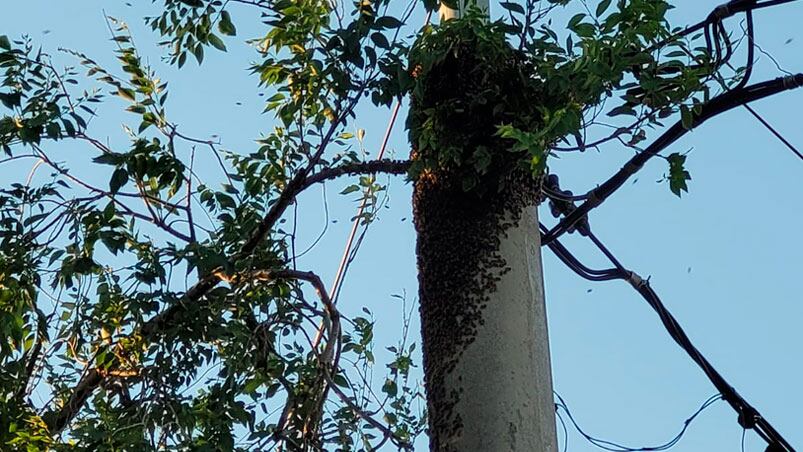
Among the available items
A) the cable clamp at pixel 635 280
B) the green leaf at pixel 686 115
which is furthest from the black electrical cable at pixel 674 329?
the green leaf at pixel 686 115

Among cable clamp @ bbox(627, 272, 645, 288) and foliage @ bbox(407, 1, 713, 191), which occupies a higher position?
cable clamp @ bbox(627, 272, 645, 288)

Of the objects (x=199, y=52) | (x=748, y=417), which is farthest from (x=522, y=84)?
(x=748, y=417)

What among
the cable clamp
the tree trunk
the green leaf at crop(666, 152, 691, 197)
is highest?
the cable clamp

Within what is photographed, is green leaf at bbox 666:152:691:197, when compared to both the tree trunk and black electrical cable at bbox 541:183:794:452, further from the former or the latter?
black electrical cable at bbox 541:183:794:452

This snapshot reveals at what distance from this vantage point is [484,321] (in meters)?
2.23

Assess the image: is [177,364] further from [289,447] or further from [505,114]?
[505,114]

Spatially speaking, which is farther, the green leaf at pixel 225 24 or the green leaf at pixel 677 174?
the green leaf at pixel 225 24

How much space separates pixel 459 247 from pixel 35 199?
137 cm

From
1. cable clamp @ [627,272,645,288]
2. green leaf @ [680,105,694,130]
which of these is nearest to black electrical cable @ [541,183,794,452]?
cable clamp @ [627,272,645,288]

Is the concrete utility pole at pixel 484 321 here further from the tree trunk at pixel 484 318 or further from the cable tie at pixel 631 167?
the cable tie at pixel 631 167

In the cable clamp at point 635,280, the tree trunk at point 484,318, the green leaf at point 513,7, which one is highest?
the cable clamp at point 635,280

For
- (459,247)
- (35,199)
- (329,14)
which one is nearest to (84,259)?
(35,199)

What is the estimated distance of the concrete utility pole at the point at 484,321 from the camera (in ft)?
6.91

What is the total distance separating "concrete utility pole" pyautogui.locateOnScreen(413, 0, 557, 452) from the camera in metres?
2.11
